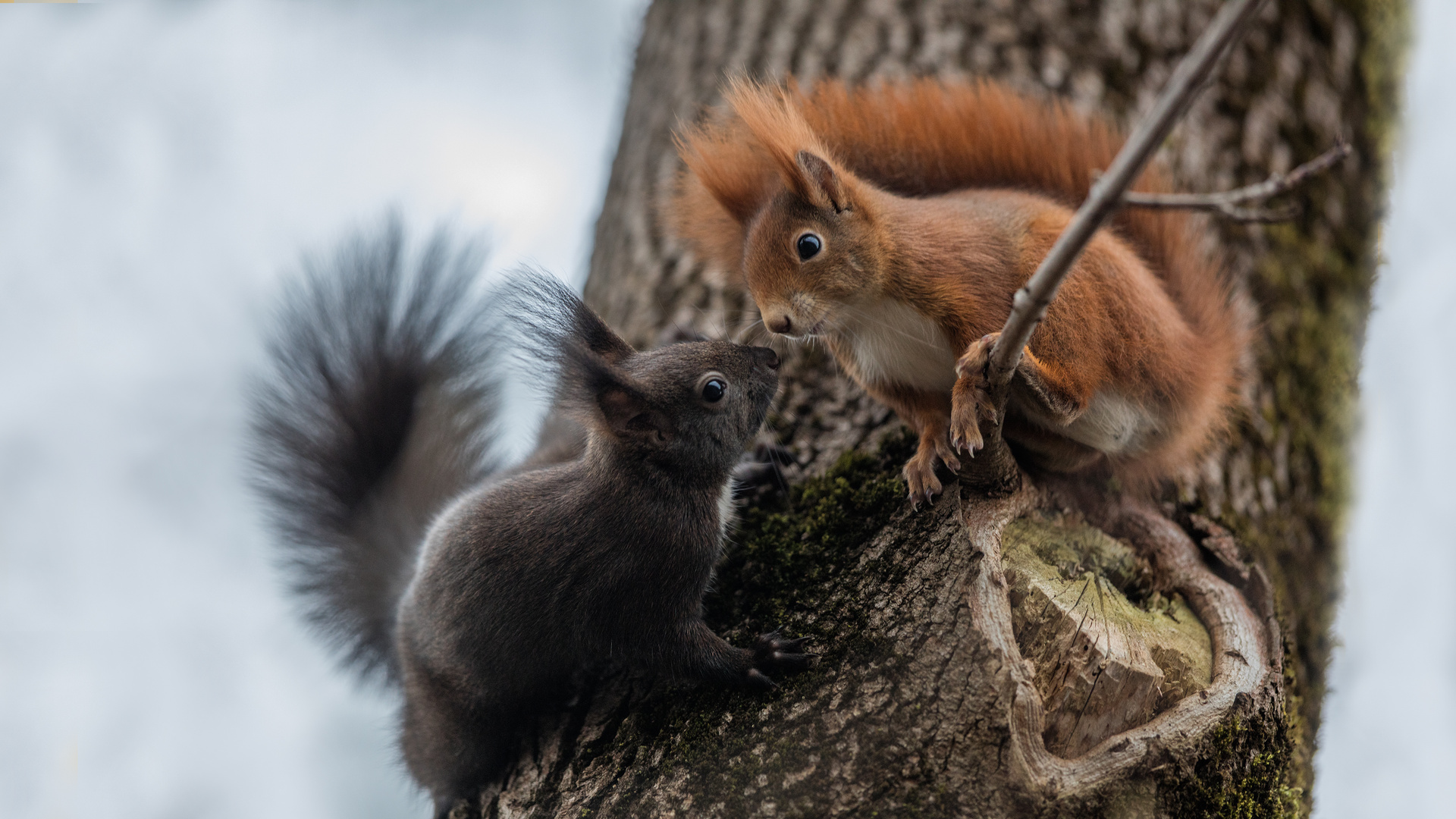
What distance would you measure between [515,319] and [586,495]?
1.42 ft

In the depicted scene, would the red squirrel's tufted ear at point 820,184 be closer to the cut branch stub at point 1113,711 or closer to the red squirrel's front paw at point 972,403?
the red squirrel's front paw at point 972,403

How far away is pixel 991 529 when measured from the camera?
65.9 inches

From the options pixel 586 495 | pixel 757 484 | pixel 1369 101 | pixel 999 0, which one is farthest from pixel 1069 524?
pixel 1369 101

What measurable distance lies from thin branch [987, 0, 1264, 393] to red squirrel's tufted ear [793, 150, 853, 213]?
742 millimetres

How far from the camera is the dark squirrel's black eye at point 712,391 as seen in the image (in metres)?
2.18

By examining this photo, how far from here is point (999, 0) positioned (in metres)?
2.85

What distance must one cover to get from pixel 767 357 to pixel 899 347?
0.39 m

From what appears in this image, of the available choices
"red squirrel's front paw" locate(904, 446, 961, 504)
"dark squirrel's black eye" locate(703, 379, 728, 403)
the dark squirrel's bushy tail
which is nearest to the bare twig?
"red squirrel's front paw" locate(904, 446, 961, 504)

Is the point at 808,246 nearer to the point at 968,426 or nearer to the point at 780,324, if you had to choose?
the point at 780,324

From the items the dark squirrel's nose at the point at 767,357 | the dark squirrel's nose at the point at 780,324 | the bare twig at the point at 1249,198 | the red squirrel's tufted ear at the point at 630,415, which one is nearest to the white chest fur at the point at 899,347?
the dark squirrel's nose at the point at 780,324

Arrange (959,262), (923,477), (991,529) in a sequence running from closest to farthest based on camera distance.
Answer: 1. (991,529)
2. (923,477)
3. (959,262)

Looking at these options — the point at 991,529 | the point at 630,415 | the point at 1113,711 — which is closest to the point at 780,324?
the point at 630,415

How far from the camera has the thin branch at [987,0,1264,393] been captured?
2.87 ft

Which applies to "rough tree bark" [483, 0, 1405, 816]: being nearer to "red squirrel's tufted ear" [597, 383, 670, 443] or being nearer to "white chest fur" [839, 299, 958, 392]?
"white chest fur" [839, 299, 958, 392]
